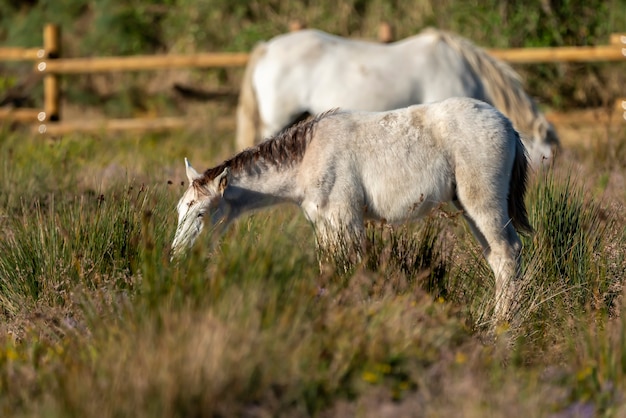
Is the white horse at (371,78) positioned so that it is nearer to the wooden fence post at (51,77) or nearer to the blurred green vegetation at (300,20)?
the blurred green vegetation at (300,20)

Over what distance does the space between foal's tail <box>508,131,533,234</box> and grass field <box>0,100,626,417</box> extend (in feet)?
0.31

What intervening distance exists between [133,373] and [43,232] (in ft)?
7.04

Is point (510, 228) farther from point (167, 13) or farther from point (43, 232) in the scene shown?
point (167, 13)

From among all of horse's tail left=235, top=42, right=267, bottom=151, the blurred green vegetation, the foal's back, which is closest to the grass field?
the foal's back

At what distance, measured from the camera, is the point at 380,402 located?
10.5 ft

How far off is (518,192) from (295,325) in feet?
8.05

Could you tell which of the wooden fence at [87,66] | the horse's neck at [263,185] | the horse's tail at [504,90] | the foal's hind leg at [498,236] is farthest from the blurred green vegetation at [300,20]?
the horse's neck at [263,185]

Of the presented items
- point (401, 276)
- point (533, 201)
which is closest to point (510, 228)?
point (533, 201)

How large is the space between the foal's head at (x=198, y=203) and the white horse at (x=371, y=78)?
3.85m

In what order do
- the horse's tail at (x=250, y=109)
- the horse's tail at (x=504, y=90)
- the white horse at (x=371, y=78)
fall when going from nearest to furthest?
1. the horse's tail at (x=504, y=90)
2. the white horse at (x=371, y=78)
3. the horse's tail at (x=250, y=109)

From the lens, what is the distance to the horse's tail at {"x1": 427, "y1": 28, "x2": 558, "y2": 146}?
8.63 meters

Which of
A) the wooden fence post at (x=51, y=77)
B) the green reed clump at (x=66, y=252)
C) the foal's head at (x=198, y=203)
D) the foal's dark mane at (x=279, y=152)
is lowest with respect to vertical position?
the wooden fence post at (x=51, y=77)

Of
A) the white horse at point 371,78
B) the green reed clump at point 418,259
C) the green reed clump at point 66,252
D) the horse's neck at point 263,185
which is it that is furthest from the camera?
the white horse at point 371,78

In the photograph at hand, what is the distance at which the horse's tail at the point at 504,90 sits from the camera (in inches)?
340
